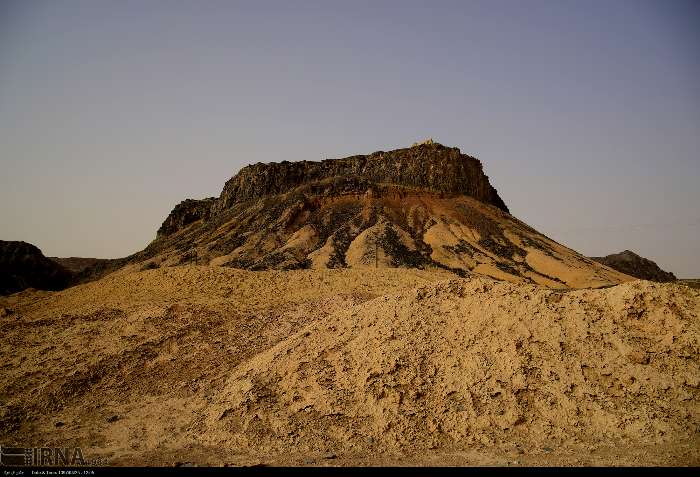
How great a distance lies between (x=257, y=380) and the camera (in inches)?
318

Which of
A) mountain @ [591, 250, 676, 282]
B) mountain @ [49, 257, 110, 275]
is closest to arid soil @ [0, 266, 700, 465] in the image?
mountain @ [591, 250, 676, 282]

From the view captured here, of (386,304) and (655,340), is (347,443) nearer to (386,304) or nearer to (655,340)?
(386,304)

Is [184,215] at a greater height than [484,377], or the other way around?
[184,215]

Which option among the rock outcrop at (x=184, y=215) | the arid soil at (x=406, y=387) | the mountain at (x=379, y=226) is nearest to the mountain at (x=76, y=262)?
the rock outcrop at (x=184, y=215)

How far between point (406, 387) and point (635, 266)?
59765mm

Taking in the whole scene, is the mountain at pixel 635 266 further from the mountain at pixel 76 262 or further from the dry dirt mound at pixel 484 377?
the mountain at pixel 76 262

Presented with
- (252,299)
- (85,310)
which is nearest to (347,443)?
(252,299)

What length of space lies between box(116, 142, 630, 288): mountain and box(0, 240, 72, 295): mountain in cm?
555

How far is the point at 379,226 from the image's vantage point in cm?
3803

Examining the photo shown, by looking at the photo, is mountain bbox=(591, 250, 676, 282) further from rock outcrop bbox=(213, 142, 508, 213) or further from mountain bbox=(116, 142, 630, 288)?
mountain bbox=(116, 142, 630, 288)

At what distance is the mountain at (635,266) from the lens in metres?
53.7

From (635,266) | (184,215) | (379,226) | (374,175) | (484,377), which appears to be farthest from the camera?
(184,215)

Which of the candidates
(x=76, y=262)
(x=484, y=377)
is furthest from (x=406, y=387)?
(x=76, y=262)

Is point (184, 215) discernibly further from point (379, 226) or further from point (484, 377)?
point (484, 377)
